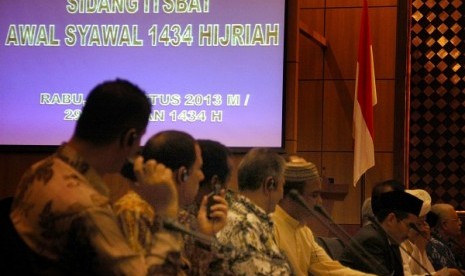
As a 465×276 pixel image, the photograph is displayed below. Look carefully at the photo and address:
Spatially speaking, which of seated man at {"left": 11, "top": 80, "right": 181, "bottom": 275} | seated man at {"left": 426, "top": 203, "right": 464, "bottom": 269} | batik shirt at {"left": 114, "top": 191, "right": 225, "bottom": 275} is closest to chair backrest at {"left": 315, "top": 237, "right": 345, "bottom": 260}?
seated man at {"left": 426, "top": 203, "right": 464, "bottom": 269}

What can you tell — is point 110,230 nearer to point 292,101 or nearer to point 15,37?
point 292,101

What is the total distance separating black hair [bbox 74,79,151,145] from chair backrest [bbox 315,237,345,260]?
8.23 ft

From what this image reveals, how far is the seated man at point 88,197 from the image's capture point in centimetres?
187

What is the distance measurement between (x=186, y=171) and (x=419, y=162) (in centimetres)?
640

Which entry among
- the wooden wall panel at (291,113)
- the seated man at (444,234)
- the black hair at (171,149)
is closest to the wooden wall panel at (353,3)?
the wooden wall panel at (291,113)

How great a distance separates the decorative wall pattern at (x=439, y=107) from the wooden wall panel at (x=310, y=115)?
909 millimetres

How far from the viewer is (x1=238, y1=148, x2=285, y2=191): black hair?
3262 millimetres

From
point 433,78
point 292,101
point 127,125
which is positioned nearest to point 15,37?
point 292,101

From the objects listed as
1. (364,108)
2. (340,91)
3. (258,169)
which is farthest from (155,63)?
(258,169)

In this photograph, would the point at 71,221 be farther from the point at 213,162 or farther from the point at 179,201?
the point at 213,162

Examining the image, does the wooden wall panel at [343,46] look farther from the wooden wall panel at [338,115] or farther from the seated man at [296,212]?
the seated man at [296,212]

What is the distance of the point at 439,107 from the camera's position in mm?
8617

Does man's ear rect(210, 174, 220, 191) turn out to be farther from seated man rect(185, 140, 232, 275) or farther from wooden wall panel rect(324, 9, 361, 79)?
wooden wall panel rect(324, 9, 361, 79)

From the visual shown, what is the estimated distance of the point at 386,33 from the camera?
8.55 metres
